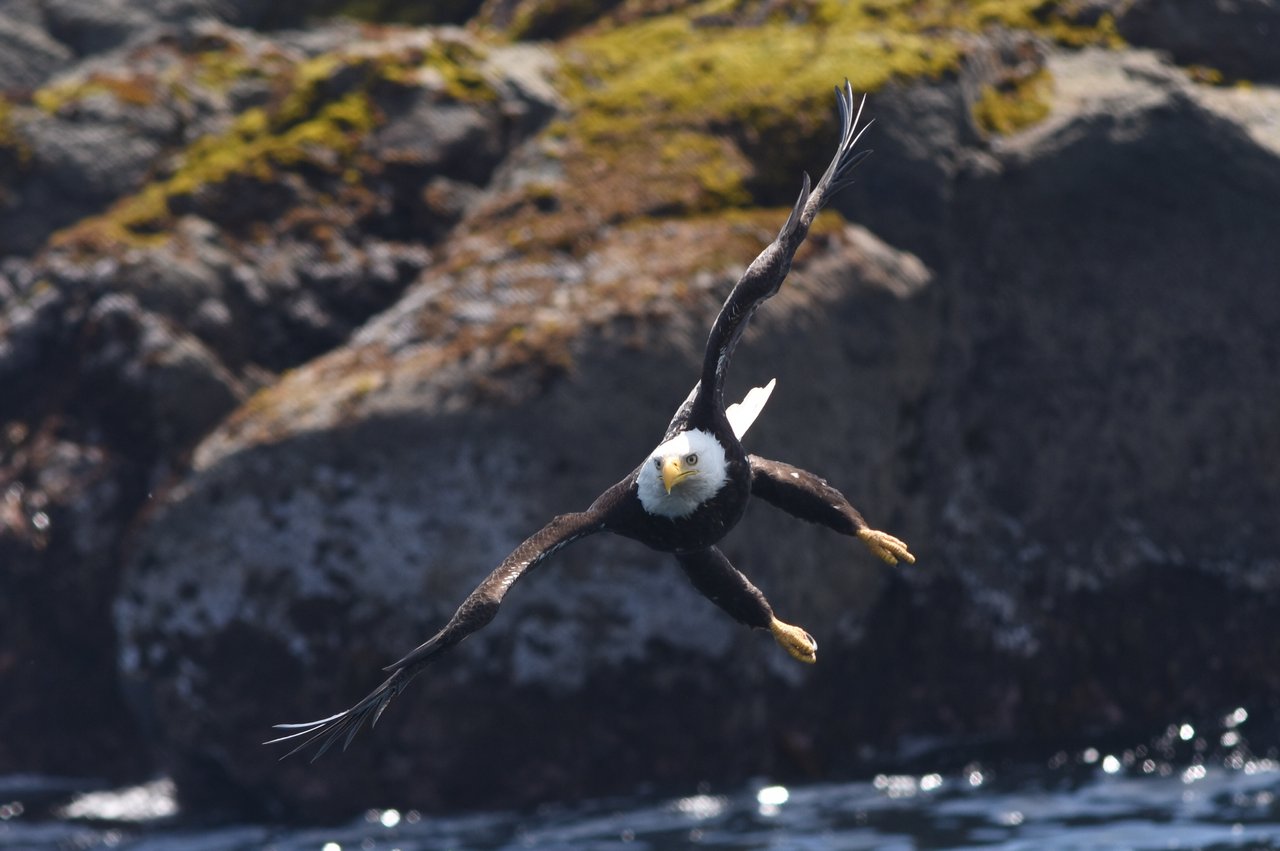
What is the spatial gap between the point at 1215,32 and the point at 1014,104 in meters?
2.11

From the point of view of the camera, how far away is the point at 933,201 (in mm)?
12094

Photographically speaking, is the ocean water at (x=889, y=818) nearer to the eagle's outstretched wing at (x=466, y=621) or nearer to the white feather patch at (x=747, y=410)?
the white feather patch at (x=747, y=410)

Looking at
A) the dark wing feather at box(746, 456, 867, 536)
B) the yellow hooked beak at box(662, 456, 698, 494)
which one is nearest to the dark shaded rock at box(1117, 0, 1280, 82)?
the dark wing feather at box(746, 456, 867, 536)

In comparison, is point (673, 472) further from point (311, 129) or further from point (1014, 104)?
point (311, 129)

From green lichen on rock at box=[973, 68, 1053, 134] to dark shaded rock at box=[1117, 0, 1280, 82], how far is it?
3.73 ft

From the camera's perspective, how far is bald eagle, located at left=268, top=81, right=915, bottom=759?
6762mm

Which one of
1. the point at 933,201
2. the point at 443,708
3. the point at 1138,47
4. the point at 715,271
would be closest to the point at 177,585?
the point at 443,708

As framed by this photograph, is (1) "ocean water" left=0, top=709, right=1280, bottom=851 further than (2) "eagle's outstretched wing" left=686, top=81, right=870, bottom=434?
Yes

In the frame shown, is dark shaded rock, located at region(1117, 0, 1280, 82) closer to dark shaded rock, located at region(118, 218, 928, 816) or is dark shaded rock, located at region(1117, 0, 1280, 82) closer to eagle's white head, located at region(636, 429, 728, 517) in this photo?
dark shaded rock, located at region(118, 218, 928, 816)

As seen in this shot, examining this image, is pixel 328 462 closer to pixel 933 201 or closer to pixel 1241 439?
pixel 933 201

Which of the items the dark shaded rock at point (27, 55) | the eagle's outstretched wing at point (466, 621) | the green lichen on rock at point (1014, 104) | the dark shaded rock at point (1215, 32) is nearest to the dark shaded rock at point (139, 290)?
the dark shaded rock at point (27, 55)

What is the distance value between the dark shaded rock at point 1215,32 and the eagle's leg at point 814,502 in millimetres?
7728

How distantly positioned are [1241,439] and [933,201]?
119 inches

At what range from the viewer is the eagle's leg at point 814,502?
7227 millimetres
